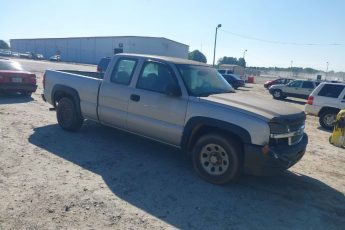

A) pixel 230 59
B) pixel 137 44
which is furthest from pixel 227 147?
pixel 230 59

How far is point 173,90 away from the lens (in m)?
5.23

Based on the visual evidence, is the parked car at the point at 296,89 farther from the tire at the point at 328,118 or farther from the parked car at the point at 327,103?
the tire at the point at 328,118

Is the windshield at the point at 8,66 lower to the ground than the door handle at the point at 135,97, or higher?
higher

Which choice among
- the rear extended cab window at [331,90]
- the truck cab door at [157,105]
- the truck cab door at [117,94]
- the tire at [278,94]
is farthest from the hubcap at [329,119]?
the tire at [278,94]

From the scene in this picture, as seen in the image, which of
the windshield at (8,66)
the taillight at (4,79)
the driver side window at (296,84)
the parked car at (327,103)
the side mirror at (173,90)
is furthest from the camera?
the driver side window at (296,84)

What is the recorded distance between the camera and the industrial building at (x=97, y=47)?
232 ft

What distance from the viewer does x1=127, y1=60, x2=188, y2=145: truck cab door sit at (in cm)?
529

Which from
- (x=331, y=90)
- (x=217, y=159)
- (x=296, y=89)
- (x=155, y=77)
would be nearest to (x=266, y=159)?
(x=217, y=159)

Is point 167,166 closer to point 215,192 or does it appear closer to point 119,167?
point 119,167

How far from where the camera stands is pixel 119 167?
17.8 feet

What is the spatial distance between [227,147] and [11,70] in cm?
1000

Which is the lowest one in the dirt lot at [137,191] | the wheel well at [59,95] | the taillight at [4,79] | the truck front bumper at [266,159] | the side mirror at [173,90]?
the dirt lot at [137,191]

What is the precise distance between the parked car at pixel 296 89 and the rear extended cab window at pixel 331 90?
10.9 m

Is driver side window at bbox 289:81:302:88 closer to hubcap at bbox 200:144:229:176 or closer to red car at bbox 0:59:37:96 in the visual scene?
red car at bbox 0:59:37:96
